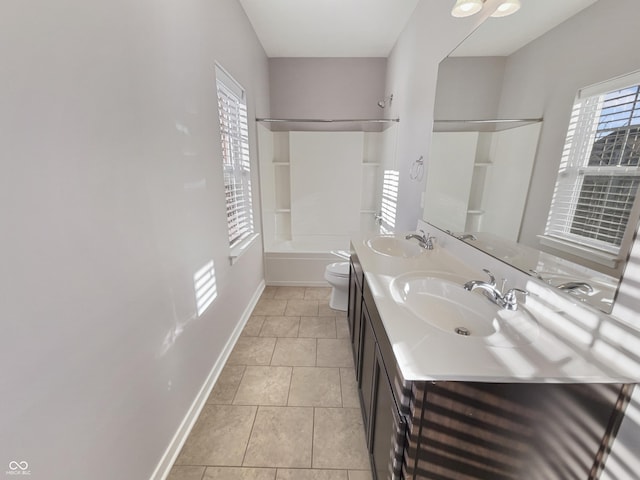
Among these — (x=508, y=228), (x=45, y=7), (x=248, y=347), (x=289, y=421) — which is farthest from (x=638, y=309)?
(x=248, y=347)

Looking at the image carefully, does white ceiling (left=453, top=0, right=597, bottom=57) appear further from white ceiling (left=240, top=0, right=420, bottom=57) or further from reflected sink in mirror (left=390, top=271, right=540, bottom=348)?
white ceiling (left=240, top=0, right=420, bottom=57)

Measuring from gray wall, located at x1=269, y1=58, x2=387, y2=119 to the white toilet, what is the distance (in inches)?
83.7

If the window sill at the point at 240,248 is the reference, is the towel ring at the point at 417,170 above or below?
above

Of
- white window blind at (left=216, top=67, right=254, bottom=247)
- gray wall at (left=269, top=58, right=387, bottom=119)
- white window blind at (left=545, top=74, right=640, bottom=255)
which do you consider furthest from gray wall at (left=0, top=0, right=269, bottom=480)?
gray wall at (left=269, top=58, right=387, bottom=119)

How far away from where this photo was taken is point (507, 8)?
1.23 meters

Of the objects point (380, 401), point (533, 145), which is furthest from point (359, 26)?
point (380, 401)

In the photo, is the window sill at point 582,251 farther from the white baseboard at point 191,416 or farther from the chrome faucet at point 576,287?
the white baseboard at point 191,416

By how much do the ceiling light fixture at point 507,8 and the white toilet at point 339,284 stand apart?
2.09m

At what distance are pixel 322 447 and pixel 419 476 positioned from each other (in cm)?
82

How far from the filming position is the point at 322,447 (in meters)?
1.43

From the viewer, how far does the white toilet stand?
2625 mm

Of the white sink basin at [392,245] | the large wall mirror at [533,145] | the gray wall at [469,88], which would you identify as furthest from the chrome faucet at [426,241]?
the gray wall at [469,88]

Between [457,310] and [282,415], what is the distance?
1237mm

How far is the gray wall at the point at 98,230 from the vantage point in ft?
2.18
